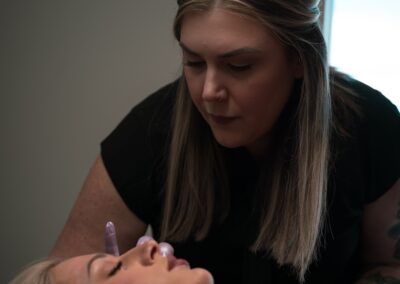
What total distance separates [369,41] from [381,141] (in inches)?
21.8

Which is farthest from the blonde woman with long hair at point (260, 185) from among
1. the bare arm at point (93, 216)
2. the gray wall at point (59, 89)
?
the gray wall at point (59, 89)

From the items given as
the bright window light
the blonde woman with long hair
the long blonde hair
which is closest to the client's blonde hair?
the blonde woman with long hair

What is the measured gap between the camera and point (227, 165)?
948 mm

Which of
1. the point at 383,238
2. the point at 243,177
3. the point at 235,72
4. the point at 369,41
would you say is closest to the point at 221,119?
the point at 235,72

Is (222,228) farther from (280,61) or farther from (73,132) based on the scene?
(73,132)

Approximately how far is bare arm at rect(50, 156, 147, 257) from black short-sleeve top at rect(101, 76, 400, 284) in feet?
0.06

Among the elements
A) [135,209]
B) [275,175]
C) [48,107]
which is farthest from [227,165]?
[48,107]

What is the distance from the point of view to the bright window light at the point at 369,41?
4.50ft

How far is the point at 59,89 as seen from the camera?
53.4 inches

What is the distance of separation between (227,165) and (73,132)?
616 millimetres

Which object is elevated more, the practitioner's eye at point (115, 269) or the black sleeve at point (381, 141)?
the black sleeve at point (381, 141)

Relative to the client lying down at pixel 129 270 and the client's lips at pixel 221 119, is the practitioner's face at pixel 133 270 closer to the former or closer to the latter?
the client lying down at pixel 129 270

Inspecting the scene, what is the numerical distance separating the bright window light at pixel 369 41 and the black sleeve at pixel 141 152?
663 mm

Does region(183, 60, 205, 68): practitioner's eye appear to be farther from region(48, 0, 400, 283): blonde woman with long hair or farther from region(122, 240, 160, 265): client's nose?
region(122, 240, 160, 265): client's nose
